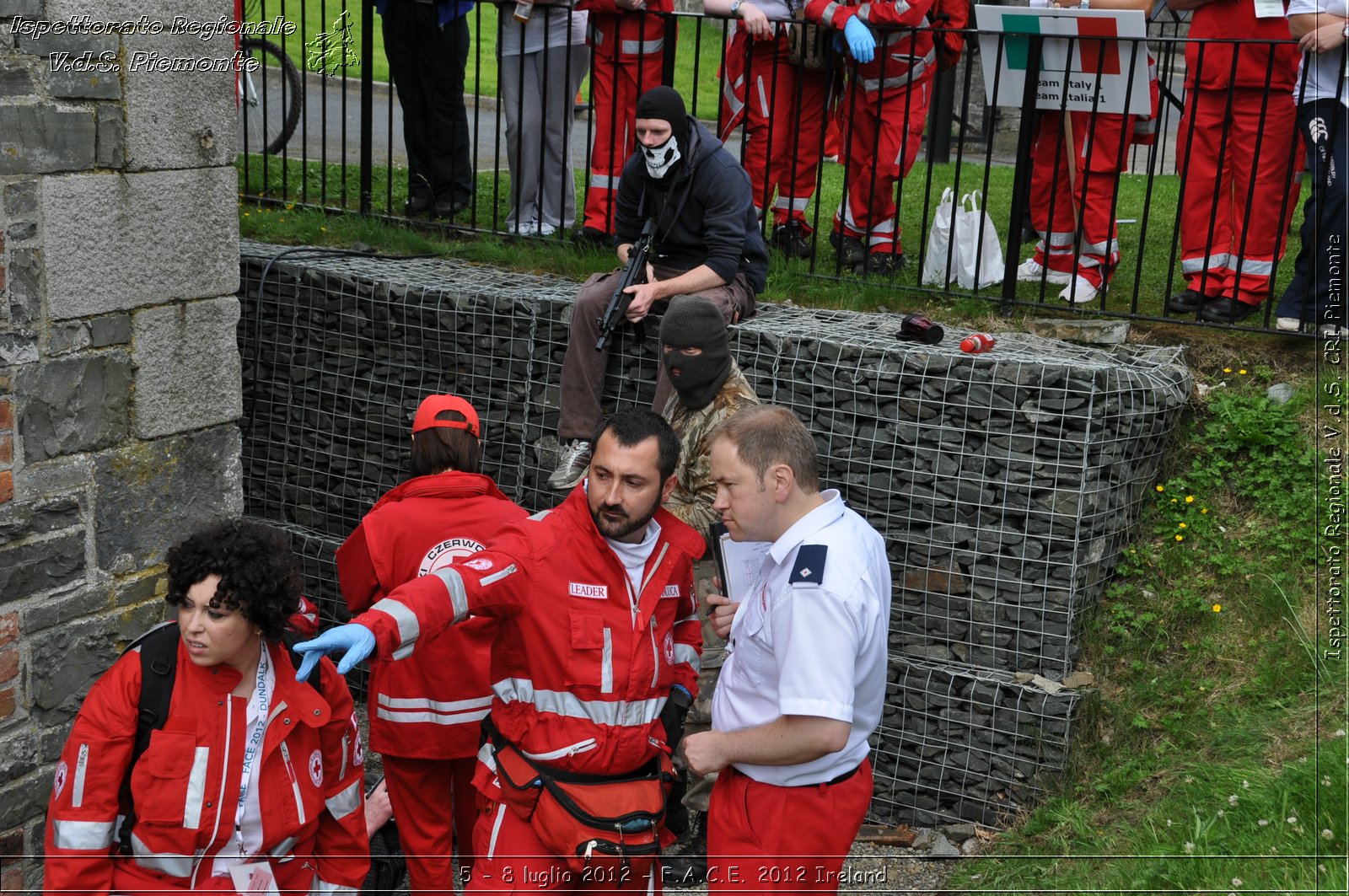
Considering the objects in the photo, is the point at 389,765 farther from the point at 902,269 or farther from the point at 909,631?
the point at 902,269

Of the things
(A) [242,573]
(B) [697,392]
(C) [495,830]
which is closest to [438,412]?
(B) [697,392]

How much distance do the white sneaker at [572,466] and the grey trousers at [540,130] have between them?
1.97m

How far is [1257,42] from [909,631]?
2.92 meters

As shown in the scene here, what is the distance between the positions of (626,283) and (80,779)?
315 centimetres

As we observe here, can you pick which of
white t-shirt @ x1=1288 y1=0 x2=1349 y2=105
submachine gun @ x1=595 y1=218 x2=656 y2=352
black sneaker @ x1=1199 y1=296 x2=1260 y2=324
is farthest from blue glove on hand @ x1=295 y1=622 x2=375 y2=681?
white t-shirt @ x1=1288 y1=0 x2=1349 y2=105

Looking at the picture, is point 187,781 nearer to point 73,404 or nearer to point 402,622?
point 402,622

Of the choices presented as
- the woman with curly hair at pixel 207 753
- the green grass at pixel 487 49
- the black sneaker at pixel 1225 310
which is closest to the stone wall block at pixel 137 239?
the woman with curly hair at pixel 207 753

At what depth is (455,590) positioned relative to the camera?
3176 millimetres

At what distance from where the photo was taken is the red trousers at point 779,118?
23.5ft

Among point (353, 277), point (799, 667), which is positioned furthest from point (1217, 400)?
point (353, 277)

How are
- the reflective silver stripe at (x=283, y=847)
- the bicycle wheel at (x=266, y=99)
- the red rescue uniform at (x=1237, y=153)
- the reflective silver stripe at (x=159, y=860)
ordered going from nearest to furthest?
the reflective silver stripe at (x=159, y=860), the reflective silver stripe at (x=283, y=847), the red rescue uniform at (x=1237, y=153), the bicycle wheel at (x=266, y=99)

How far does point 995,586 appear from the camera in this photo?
5383 mm

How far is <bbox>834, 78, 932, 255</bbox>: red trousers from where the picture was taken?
6.92 meters

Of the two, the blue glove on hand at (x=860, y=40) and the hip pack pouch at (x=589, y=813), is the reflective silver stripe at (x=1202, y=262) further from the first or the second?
the hip pack pouch at (x=589, y=813)
